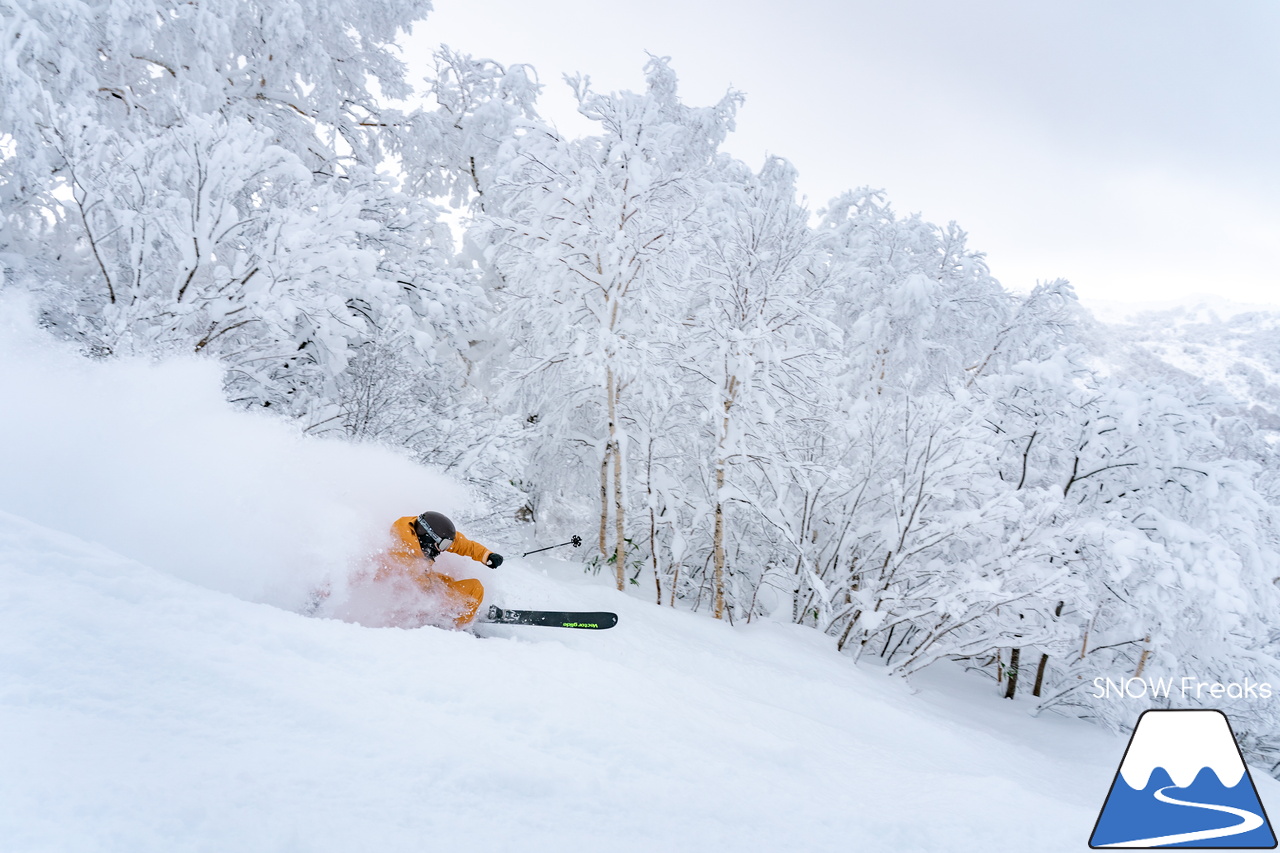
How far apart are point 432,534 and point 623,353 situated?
4137 mm

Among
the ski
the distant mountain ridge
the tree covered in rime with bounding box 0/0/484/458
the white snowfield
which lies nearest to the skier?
the ski

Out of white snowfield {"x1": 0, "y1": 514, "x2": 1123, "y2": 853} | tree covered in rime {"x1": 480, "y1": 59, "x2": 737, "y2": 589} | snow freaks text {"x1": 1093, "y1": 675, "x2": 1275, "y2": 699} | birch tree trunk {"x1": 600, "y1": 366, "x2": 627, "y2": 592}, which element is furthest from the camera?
birch tree trunk {"x1": 600, "y1": 366, "x2": 627, "y2": 592}

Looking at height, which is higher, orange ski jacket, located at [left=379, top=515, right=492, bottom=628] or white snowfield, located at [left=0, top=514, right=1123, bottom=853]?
orange ski jacket, located at [left=379, top=515, right=492, bottom=628]

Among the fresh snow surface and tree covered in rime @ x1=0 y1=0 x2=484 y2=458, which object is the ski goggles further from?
tree covered in rime @ x1=0 y1=0 x2=484 y2=458

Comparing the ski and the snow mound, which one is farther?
the ski

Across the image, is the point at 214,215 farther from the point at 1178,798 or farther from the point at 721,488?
the point at 1178,798

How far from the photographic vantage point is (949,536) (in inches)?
306

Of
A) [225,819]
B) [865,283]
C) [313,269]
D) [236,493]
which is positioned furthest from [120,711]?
[865,283]

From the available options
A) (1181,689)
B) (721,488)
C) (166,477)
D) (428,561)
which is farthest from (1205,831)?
(1181,689)

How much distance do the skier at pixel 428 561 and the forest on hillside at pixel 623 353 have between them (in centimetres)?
327

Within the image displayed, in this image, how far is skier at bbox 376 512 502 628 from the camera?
4520 millimetres

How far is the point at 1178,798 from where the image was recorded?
104 inches

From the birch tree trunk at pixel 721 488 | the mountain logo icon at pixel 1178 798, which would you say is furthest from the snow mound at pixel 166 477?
the mountain logo icon at pixel 1178 798

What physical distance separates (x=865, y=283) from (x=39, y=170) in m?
13.9
